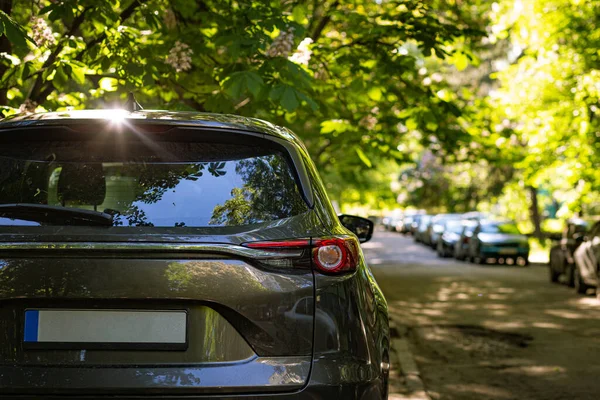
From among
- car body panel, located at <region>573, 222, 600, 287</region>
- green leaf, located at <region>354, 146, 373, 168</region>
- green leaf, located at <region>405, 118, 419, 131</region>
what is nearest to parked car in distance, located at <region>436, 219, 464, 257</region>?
car body panel, located at <region>573, 222, 600, 287</region>

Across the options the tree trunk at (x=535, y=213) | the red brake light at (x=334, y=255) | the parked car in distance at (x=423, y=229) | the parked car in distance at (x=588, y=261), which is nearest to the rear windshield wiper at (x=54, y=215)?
the red brake light at (x=334, y=255)

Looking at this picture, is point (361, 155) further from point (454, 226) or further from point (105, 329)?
point (454, 226)

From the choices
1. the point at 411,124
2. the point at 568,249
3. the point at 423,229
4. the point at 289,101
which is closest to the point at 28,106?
the point at 289,101

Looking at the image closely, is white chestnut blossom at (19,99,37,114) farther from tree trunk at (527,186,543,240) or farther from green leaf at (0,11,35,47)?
tree trunk at (527,186,543,240)

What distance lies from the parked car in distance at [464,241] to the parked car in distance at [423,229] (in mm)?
13460

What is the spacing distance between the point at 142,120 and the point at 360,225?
2.98m

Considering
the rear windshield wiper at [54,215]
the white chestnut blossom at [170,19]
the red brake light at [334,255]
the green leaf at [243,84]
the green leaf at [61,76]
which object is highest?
the white chestnut blossom at [170,19]

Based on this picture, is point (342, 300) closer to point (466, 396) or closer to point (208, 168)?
point (208, 168)

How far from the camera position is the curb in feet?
23.6

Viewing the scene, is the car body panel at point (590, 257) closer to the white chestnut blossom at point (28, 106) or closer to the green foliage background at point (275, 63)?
the green foliage background at point (275, 63)

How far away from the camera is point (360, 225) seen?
617cm

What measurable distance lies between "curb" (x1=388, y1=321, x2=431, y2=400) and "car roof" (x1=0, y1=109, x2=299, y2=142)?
13.5 ft

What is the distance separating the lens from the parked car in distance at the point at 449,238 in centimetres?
3553

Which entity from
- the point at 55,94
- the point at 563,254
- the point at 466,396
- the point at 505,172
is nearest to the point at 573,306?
the point at 563,254
